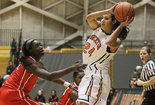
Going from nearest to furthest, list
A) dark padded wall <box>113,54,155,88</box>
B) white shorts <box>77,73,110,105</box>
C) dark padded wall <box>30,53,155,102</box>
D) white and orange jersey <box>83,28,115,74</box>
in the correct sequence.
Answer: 1. white shorts <box>77,73,110,105</box>
2. white and orange jersey <box>83,28,115,74</box>
3. dark padded wall <box>30,53,155,102</box>
4. dark padded wall <box>113,54,155,88</box>

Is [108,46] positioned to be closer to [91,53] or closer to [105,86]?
[91,53]

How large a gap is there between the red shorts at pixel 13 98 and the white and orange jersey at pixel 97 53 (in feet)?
3.56

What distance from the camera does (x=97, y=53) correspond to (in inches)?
146

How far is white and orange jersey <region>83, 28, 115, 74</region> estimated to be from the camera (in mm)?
3701

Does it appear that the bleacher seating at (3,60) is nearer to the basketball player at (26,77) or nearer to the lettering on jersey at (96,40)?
the basketball player at (26,77)

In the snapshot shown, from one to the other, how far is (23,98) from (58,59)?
387 inches

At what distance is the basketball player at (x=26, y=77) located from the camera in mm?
3768

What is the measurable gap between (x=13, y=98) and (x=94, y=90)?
4.00 ft

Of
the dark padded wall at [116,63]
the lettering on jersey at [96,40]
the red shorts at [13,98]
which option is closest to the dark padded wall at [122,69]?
the dark padded wall at [116,63]

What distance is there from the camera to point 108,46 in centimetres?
365

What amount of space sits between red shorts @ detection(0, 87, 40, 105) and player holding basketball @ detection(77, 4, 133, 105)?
838 mm

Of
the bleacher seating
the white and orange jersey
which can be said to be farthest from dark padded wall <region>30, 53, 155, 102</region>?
the white and orange jersey

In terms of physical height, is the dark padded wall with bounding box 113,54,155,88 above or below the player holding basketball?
below

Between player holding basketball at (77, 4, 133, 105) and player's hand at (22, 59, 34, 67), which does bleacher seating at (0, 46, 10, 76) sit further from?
player holding basketball at (77, 4, 133, 105)
